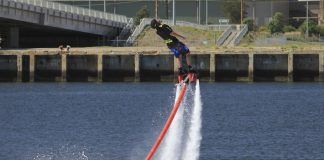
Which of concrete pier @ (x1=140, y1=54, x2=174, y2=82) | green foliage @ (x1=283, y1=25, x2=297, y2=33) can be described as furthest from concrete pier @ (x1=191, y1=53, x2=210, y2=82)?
green foliage @ (x1=283, y1=25, x2=297, y2=33)

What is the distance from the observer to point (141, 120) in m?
85.2

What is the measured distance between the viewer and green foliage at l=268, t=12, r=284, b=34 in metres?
174

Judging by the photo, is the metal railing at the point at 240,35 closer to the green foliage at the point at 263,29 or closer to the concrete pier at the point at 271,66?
the green foliage at the point at 263,29

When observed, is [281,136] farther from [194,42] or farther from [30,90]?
[194,42]

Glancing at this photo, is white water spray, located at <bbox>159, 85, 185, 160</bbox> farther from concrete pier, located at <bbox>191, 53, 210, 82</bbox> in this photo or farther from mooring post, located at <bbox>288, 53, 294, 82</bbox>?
concrete pier, located at <bbox>191, 53, 210, 82</bbox>

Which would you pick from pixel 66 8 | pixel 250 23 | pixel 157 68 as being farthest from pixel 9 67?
pixel 250 23

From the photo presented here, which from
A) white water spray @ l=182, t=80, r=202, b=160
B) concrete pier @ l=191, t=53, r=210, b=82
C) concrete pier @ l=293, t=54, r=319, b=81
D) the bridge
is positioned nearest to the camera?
white water spray @ l=182, t=80, r=202, b=160

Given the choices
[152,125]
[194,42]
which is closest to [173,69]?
[194,42]

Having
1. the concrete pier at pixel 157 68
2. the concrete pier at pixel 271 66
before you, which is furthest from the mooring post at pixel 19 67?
the concrete pier at pixel 271 66

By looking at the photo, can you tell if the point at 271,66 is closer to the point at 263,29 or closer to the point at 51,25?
the point at 51,25

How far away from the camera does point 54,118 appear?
87.8 m

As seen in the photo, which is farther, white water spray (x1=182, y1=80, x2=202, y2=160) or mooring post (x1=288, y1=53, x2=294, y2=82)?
mooring post (x1=288, y1=53, x2=294, y2=82)

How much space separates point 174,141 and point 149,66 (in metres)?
61.4

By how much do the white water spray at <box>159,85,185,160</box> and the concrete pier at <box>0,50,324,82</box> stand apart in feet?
187
